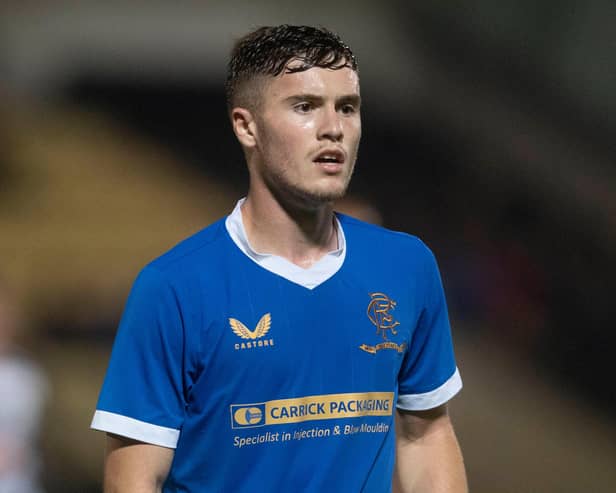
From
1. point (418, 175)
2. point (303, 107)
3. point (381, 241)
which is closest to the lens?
point (303, 107)

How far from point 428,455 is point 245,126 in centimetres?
82

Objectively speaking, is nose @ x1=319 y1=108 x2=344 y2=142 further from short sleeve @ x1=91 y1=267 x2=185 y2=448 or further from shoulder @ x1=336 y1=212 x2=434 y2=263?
short sleeve @ x1=91 y1=267 x2=185 y2=448

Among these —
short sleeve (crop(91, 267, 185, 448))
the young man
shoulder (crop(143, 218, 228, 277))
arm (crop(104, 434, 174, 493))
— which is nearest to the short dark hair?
the young man

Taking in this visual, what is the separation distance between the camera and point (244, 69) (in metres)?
2.23

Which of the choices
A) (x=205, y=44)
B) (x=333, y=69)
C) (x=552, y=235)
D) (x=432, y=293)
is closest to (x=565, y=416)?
(x=552, y=235)

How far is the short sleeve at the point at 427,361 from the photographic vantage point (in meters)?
2.32

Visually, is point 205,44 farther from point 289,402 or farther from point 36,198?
point 289,402

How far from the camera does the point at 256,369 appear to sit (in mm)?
2084

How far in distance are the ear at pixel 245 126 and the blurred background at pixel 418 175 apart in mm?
3307

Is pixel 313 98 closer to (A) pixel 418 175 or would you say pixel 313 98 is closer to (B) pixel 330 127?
(B) pixel 330 127

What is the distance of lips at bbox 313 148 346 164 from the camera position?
83.2 inches

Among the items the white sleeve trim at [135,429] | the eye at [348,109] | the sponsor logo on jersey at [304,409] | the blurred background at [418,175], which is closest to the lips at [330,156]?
the eye at [348,109]

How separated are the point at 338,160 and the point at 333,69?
0.19 metres

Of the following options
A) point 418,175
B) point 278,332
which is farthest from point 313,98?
point 418,175
